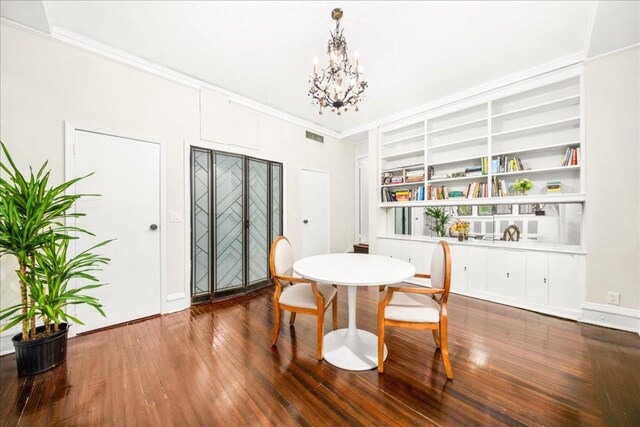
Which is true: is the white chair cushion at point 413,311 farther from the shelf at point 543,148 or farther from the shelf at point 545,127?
the shelf at point 545,127

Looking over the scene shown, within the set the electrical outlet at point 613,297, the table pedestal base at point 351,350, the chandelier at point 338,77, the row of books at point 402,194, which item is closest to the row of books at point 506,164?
the row of books at point 402,194

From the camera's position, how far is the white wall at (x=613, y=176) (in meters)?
2.41

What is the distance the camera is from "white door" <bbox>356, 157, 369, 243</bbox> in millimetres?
5578

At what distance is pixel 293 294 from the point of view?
2.20 meters

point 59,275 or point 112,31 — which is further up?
point 112,31

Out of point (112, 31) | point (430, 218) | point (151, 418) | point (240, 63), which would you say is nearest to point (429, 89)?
point (430, 218)

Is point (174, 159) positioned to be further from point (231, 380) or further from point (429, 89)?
point (429, 89)

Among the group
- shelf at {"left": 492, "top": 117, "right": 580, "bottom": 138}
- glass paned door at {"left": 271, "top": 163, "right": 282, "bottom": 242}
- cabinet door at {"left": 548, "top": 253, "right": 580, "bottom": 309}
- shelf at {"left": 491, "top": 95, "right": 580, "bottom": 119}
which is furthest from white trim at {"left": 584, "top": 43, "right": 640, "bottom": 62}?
glass paned door at {"left": 271, "top": 163, "right": 282, "bottom": 242}

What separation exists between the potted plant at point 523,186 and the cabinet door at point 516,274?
780 millimetres

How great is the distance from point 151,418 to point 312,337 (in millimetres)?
1266

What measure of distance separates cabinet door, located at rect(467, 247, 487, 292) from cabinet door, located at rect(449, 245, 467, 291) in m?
0.05

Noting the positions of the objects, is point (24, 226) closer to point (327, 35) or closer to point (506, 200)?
point (327, 35)

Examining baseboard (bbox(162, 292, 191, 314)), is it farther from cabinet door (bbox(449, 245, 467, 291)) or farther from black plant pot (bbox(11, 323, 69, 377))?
cabinet door (bbox(449, 245, 467, 291))

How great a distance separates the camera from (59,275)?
1936mm
